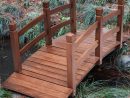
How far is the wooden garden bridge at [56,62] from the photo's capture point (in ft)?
14.7

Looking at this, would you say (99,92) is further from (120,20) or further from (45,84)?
(120,20)

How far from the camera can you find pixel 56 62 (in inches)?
208

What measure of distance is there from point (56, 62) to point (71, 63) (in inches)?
36.2

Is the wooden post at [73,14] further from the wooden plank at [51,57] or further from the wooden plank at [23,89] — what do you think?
the wooden plank at [23,89]

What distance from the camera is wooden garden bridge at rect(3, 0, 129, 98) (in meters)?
4.49

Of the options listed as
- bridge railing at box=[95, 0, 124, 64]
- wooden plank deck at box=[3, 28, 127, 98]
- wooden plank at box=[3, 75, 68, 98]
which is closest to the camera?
wooden plank at box=[3, 75, 68, 98]

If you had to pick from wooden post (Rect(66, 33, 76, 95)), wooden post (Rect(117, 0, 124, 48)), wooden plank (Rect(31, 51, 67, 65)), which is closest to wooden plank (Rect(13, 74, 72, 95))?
wooden post (Rect(66, 33, 76, 95))

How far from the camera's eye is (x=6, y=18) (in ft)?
25.0

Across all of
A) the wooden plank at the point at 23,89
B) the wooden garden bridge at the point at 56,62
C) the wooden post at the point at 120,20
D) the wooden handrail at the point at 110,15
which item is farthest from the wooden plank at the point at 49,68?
the wooden post at the point at 120,20

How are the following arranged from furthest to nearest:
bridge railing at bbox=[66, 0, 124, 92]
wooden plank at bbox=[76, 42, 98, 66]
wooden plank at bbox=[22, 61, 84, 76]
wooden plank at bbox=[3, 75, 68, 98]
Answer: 1. wooden plank at bbox=[22, 61, 84, 76]
2. wooden plank at bbox=[76, 42, 98, 66]
3. wooden plank at bbox=[3, 75, 68, 98]
4. bridge railing at bbox=[66, 0, 124, 92]

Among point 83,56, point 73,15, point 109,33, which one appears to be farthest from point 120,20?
point 83,56

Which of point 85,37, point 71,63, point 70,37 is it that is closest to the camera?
point 70,37

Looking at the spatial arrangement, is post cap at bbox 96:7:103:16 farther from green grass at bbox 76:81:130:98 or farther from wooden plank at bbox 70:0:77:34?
green grass at bbox 76:81:130:98

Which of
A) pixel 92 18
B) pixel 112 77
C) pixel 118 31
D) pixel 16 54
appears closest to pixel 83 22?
pixel 92 18
